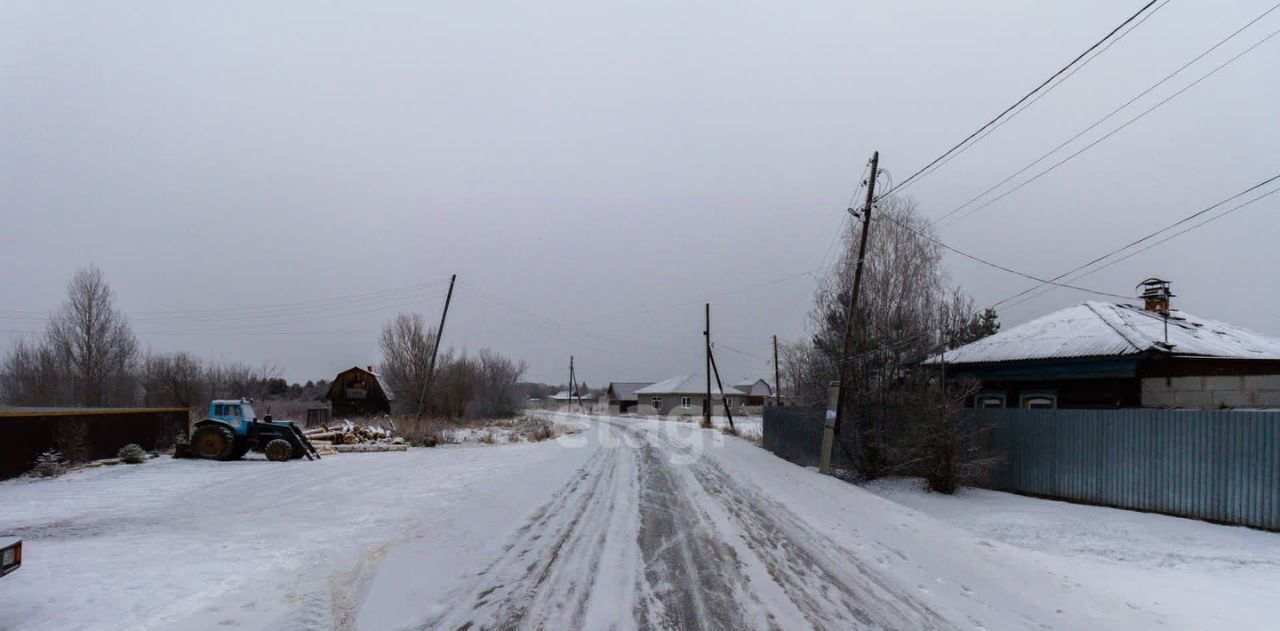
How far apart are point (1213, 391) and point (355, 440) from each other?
29857mm

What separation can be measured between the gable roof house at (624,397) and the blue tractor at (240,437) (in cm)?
7444

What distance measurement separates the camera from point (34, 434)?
715 inches

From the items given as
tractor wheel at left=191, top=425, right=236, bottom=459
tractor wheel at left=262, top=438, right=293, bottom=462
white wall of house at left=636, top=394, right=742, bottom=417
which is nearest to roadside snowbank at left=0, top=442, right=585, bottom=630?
tractor wheel at left=191, top=425, right=236, bottom=459

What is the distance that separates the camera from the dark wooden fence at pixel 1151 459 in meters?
10.0

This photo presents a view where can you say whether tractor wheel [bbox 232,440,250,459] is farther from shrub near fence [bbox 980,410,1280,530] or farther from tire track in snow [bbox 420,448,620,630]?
shrub near fence [bbox 980,410,1280,530]

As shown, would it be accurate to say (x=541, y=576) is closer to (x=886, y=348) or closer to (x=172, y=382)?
(x=886, y=348)

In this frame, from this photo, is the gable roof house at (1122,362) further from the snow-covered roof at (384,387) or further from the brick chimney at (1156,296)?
the snow-covered roof at (384,387)

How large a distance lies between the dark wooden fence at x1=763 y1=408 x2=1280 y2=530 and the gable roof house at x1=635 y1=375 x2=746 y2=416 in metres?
63.3

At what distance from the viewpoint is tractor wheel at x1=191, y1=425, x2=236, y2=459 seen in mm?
22587

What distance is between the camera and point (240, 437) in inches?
911

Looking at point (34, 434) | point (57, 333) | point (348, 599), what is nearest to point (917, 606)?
point (348, 599)

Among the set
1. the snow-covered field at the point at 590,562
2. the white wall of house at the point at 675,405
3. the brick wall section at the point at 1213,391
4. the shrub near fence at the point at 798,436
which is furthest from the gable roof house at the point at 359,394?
the brick wall section at the point at 1213,391

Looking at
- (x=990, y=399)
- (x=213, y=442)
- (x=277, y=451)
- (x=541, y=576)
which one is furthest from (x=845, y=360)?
(x=213, y=442)

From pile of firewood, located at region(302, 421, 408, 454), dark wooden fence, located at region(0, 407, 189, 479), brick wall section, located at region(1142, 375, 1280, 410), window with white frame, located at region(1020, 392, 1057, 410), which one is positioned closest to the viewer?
brick wall section, located at region(1142, 375, 1280, 410)
